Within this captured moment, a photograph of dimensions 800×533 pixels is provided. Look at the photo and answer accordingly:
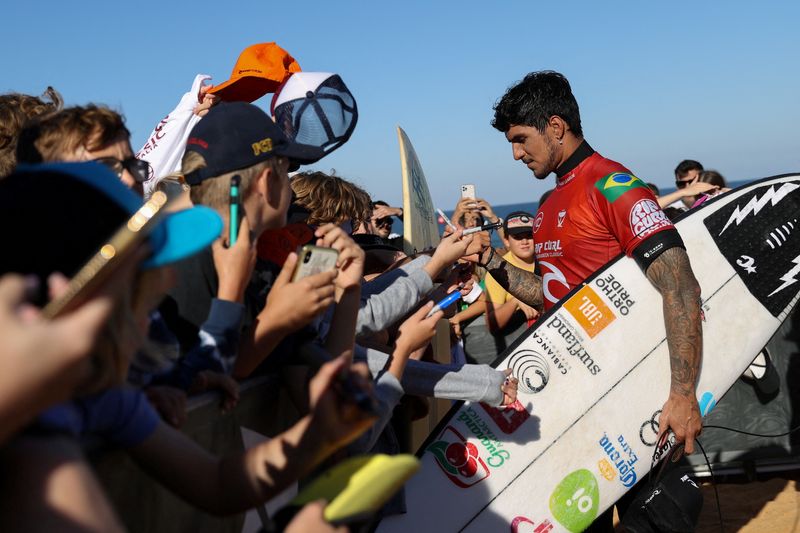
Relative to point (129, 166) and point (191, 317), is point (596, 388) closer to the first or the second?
point (191, 317)

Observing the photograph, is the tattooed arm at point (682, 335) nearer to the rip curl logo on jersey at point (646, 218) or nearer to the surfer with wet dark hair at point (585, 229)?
the surfer with wet dark hair at point (585, 229)

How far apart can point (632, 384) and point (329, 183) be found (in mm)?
1732

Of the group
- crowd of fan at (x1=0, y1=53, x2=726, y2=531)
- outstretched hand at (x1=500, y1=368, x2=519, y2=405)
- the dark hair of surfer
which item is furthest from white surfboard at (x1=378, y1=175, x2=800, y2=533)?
the dark hair of surfer

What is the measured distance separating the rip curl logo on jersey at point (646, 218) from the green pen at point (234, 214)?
1.94m

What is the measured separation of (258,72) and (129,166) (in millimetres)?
2071

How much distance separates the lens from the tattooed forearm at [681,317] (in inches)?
145

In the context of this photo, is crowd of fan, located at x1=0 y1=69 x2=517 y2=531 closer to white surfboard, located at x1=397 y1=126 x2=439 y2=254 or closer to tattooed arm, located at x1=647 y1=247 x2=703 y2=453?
tattooed arm, located at x1=647 y1=247 x2=703 y2=453

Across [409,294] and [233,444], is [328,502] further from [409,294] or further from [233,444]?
[409,294]

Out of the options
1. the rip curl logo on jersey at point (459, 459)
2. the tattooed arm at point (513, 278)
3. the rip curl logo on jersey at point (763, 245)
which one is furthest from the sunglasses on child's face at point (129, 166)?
the rip curl logo on jersey at point (763, 245)

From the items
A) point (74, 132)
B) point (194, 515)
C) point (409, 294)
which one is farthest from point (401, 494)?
point (74, 132)

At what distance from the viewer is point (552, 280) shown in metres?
4.29

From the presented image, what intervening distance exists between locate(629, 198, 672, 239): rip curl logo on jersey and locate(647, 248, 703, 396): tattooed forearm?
0.12m

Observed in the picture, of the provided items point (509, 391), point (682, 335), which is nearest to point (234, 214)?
point (509, 391)

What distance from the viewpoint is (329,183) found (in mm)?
3885
